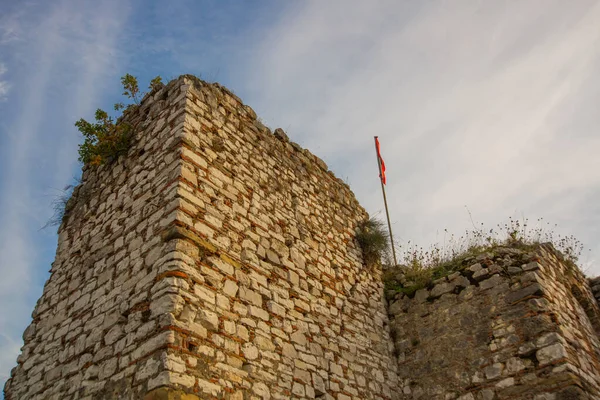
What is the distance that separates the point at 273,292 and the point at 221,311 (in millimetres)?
1008

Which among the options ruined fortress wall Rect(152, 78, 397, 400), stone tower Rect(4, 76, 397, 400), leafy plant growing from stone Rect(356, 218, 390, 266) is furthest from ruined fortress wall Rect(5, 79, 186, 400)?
leafy plant growing from stone Rect(356, 218, 390, 266)

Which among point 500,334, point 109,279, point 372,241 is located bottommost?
point 500,334

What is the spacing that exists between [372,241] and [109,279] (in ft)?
14.7

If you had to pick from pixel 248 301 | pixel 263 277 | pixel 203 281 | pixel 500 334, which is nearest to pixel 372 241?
pixel 500 334

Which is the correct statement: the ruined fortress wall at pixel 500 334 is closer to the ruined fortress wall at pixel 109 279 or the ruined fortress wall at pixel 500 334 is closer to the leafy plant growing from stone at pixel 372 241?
the leafy plant growing from stone at pixel 372 241

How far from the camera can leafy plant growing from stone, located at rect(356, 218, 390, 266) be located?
8.58 meters

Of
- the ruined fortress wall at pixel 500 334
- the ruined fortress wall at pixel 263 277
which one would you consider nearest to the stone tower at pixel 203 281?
the ruined fortress wall at pixel 263 277

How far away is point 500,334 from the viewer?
669cm

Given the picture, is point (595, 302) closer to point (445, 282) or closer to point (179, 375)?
point (445, 282)

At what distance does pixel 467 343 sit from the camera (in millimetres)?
6949

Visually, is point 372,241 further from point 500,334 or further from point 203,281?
point 203,281

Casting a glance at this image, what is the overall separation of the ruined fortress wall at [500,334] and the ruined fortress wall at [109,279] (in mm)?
4129

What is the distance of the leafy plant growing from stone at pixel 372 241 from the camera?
8578 millimetres

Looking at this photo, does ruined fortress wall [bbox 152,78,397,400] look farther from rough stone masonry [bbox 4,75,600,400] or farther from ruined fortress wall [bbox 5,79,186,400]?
ruined fortress wall [bbox 5,79,186,400]
